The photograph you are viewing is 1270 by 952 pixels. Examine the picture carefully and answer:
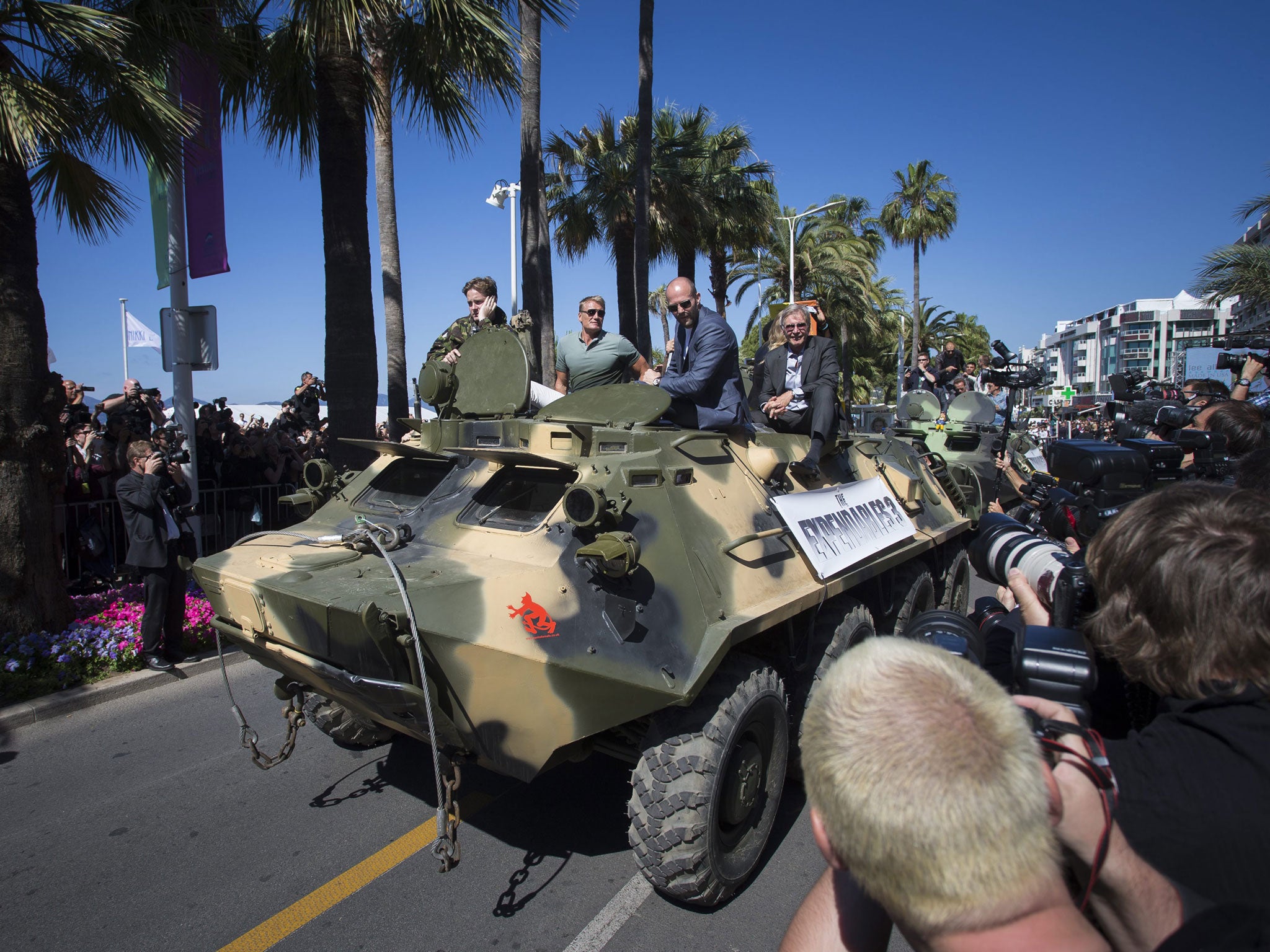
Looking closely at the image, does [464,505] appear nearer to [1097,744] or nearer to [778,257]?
[1097,744]

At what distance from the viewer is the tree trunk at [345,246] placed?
8.16 metres

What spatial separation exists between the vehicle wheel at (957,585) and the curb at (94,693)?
20.2 feet

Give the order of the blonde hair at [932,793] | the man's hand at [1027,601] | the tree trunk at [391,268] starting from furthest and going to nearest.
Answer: the tree trunk at [391,268] → the man's hand at [1027,601] → the blonde hair at [932,793]

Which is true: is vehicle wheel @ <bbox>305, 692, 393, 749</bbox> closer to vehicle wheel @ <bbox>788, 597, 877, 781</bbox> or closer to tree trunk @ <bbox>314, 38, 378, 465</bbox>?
vehicle wheel @ <bbox>788, 597, 877, 781</bbox>

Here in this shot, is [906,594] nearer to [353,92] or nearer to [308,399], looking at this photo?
[353,92]

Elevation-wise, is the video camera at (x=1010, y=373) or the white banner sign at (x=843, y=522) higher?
the video camera at (x=1010, y=373)

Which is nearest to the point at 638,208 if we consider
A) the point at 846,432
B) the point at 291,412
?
the point at 291,412

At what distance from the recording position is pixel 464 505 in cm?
411

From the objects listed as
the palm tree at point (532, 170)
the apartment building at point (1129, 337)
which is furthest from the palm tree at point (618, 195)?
the apartment building at point (1129, 337)

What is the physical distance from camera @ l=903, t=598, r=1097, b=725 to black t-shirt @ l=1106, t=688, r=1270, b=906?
16cm

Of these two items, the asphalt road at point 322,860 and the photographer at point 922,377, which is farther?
the photographer at point 922,377

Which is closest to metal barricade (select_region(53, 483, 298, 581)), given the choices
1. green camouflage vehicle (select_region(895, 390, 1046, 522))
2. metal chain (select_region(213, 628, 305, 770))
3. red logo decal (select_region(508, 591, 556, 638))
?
metal chain (select_region(213, 628, 305, 770))

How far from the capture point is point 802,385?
19.8 ft

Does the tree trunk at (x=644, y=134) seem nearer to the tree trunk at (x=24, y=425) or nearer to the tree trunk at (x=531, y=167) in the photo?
the tree trunk at (x=531, y=167)
